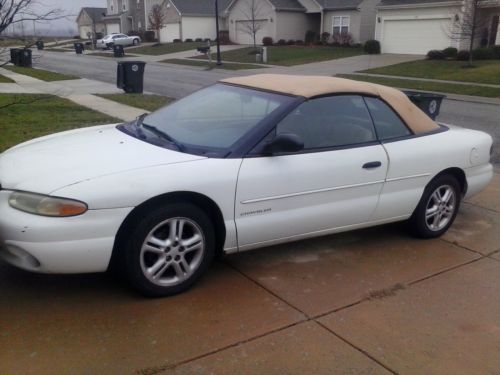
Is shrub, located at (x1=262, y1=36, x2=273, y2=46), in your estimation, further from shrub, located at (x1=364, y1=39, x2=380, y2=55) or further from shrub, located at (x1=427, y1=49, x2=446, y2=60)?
shrub, located at (x1=427, y1=49, x2=446, y2=60)

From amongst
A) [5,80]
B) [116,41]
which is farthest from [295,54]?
[116,41]

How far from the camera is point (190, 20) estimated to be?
57344mm

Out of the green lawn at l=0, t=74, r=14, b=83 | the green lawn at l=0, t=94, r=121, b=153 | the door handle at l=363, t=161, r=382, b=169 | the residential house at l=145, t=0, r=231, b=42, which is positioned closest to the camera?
the door handle at l=363, t=161, r=382, b=169

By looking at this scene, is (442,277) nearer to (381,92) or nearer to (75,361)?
(381,92)

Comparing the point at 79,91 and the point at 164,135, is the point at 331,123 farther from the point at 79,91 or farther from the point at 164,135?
the point at 79,91

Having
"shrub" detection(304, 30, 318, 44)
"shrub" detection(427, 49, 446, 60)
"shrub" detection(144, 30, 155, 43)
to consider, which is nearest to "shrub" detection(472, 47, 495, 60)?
"shrub" detection(427, 49, 446, 60)

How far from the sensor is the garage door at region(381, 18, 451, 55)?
34.0m

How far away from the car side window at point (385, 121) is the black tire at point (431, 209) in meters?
0.56

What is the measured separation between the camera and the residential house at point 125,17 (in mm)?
68875

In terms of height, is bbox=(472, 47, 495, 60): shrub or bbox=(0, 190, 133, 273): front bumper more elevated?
bbox=(472, 47, 495, 60): shrub

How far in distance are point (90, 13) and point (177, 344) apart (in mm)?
83720

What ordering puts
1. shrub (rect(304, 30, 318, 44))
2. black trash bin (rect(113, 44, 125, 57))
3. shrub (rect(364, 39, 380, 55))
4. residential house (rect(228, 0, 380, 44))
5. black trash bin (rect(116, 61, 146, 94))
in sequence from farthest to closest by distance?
shrub (rect(304, 30, 318, 44))
black trash bin (rect(113, 44, 125, 57))
residential house (rect(228, 0, 380, 44))
shrub (rect(364, 39, 380, 55))
black trash bin (rect(116, 61, 146, 94))

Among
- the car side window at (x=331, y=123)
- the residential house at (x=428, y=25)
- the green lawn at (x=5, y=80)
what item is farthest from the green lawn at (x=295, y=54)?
the car side window at (x=331, y=123)

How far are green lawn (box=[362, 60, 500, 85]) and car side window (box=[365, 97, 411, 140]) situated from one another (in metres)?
18.9
